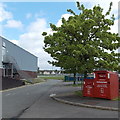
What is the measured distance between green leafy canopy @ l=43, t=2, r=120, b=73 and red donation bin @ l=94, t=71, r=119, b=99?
102 centimetres

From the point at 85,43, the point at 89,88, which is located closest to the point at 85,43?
the point at 85,43

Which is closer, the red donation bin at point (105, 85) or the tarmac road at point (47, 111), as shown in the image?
the tarmac road at point (47, 111)

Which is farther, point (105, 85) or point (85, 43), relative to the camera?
point (85, 43)

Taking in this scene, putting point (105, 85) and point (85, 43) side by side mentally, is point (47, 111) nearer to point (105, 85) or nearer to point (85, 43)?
point (105, 85)

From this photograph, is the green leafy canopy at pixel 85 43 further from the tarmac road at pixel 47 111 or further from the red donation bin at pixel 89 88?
the tarmac road at pixel 47 111

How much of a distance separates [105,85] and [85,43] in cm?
358

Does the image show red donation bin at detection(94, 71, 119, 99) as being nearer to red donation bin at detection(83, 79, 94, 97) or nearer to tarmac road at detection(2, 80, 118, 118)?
red donation bin at detection(83, 79, 94, 97)

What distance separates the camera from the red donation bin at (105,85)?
13.3 meters

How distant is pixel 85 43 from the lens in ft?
50.9

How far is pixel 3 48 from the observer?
41.1 meters

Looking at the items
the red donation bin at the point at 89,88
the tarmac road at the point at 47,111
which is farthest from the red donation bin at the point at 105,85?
the tarmac road at the point at 47,111

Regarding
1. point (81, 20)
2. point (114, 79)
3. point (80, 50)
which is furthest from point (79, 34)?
point (114, 79)

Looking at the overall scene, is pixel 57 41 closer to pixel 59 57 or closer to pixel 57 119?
pixel 59 57

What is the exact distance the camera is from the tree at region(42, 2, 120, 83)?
14.6m
